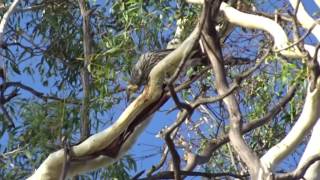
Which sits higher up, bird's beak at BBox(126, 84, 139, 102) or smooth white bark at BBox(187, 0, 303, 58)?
smooth white bark at BBox(187, 0, 303, 58)

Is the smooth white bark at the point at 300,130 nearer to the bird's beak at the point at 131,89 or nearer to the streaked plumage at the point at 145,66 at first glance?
the streaked plumage at the point at 145,66

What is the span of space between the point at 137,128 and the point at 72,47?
4.64 feet

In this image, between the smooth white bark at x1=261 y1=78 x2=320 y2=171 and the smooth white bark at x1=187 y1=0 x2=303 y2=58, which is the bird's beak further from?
the smooth white bark at x1=261 y1=78 x2=320 y2=171

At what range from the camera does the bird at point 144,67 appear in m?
4.33

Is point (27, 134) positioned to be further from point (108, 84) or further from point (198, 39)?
point (198, 39)

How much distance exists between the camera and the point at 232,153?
5.32m

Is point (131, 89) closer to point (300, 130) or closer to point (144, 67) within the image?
point (144, 67)

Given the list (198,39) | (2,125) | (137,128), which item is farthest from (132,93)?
(2,125)

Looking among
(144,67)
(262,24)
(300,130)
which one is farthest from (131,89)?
(300,130)

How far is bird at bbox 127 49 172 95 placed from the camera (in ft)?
14.2

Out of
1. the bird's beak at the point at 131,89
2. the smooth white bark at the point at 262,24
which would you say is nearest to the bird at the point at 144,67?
the bird's beak at the point at 131,89

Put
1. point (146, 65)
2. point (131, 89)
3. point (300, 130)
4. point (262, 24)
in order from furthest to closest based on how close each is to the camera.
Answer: point (131, 89)
point (146, 65)
point (262, 24)
point (300, 130)

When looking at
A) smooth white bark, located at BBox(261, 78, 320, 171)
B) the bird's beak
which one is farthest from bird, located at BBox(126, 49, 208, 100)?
smooth white bark, located at BBox(261, 78, 320, 171)

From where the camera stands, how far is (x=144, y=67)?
14.2 ft
